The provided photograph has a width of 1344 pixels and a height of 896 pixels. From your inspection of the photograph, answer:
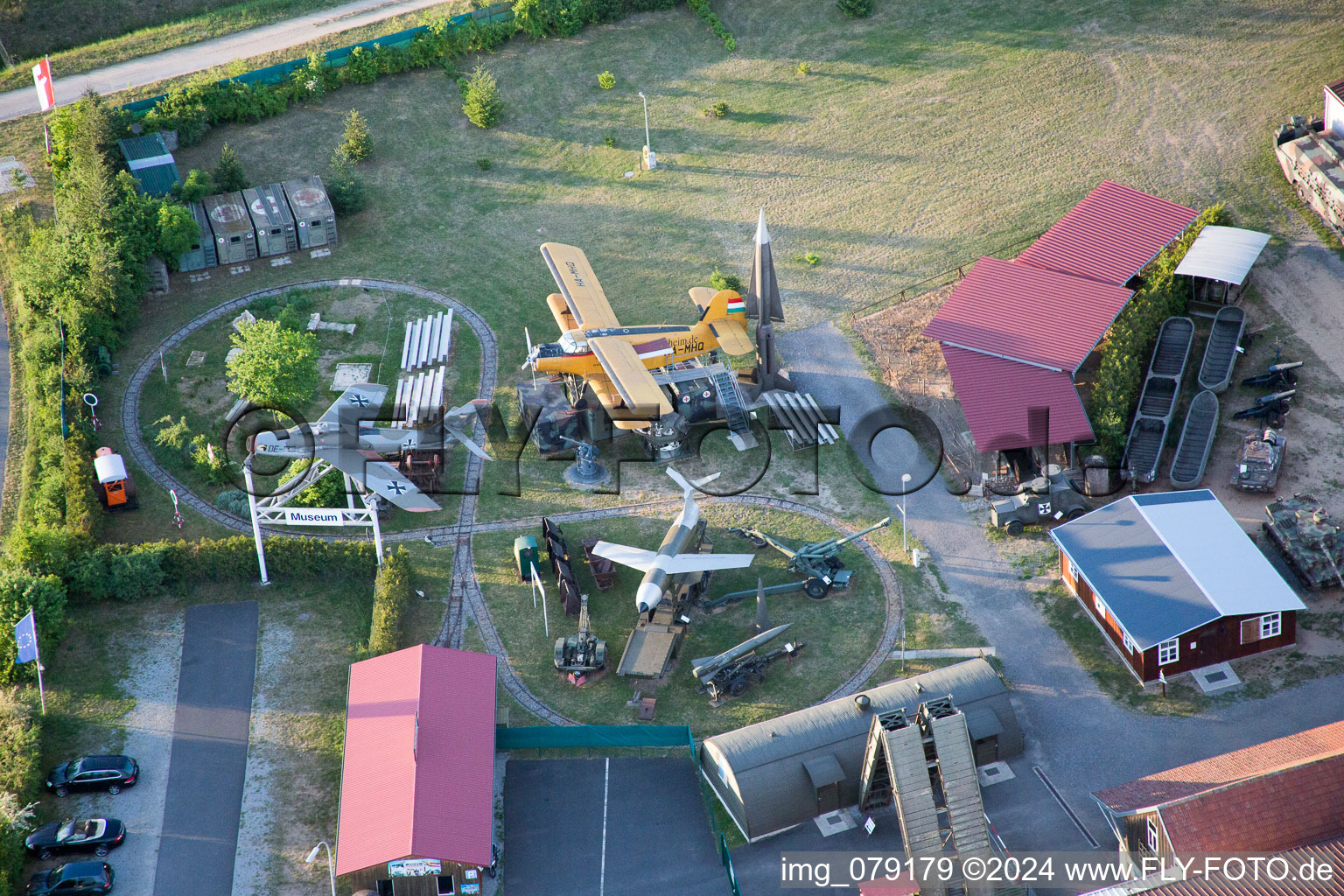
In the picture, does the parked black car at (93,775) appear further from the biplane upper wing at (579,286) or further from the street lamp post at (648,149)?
the street lamp post at (648,149)

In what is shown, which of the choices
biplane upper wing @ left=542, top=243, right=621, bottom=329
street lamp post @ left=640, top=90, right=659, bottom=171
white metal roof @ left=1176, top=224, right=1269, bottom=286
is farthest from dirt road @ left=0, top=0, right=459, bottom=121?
white metal roof @ left=1176, top=224, right=1269, bottom=286

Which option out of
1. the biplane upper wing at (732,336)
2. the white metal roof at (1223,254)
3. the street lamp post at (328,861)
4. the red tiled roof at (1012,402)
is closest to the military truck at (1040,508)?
the red tiled roof at (1012,402)

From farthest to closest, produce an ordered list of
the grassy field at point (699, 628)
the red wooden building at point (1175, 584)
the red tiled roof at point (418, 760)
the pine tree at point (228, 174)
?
the pine tree at point (228, 174) < the grassy field at point (699, 628) < the red wooden building at point (1175, 584) < the red tiled roof at point (418, 760)

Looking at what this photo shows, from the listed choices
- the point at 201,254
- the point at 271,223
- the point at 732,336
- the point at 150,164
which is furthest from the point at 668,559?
the point at 150,164

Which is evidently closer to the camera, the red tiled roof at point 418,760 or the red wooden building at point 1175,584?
the red tiled roof at point 418,760

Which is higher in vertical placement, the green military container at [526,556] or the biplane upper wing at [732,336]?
the biplane upper wing at [732,336]

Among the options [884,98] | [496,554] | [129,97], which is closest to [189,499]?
[496,554]

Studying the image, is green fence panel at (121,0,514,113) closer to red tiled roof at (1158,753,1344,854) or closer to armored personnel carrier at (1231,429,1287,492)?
armored personnel carrier at (1231,429,1287,492)
